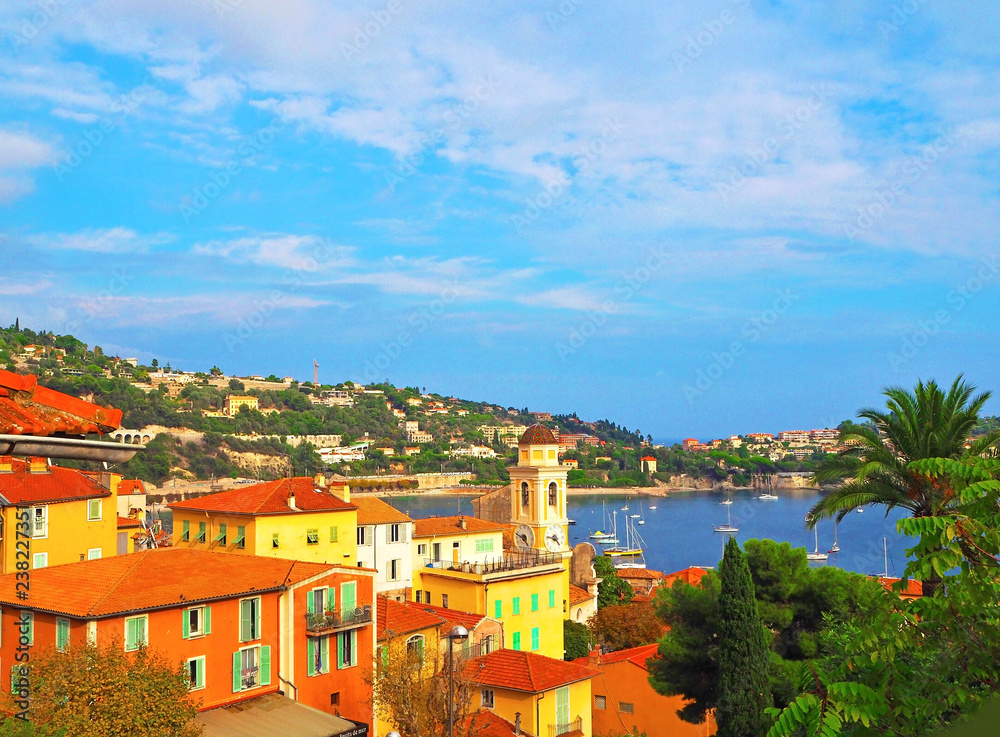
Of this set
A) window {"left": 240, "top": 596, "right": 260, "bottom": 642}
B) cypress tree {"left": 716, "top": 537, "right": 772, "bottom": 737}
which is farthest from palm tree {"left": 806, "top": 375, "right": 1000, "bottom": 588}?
window {"left": 240, "top": 596, "right": 260, "bottom": 642}

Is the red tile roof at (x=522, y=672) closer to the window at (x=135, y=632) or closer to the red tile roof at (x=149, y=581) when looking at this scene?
the red tile roof at (x=149, y=581)

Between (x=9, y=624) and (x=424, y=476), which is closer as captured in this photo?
(x=9, y=624)

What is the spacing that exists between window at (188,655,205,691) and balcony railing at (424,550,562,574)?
12.8m

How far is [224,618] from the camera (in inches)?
693

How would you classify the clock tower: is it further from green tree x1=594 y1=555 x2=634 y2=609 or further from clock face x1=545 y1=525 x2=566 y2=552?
green tree x1=594 y1=555 x2=634 y2=609

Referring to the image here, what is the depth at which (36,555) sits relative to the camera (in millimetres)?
24641

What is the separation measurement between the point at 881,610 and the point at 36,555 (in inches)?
1010

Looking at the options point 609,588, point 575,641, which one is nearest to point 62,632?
point 575,641

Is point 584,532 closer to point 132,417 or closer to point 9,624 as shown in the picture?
point 132,417

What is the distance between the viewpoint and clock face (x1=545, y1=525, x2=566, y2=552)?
35594mm

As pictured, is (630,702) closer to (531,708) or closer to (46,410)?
(531,708)

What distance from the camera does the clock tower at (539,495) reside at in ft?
117

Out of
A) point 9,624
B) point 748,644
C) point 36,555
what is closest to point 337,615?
point 9,624

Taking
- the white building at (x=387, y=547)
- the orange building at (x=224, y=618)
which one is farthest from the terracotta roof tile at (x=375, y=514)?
the orange building at (x=224, y=618)
